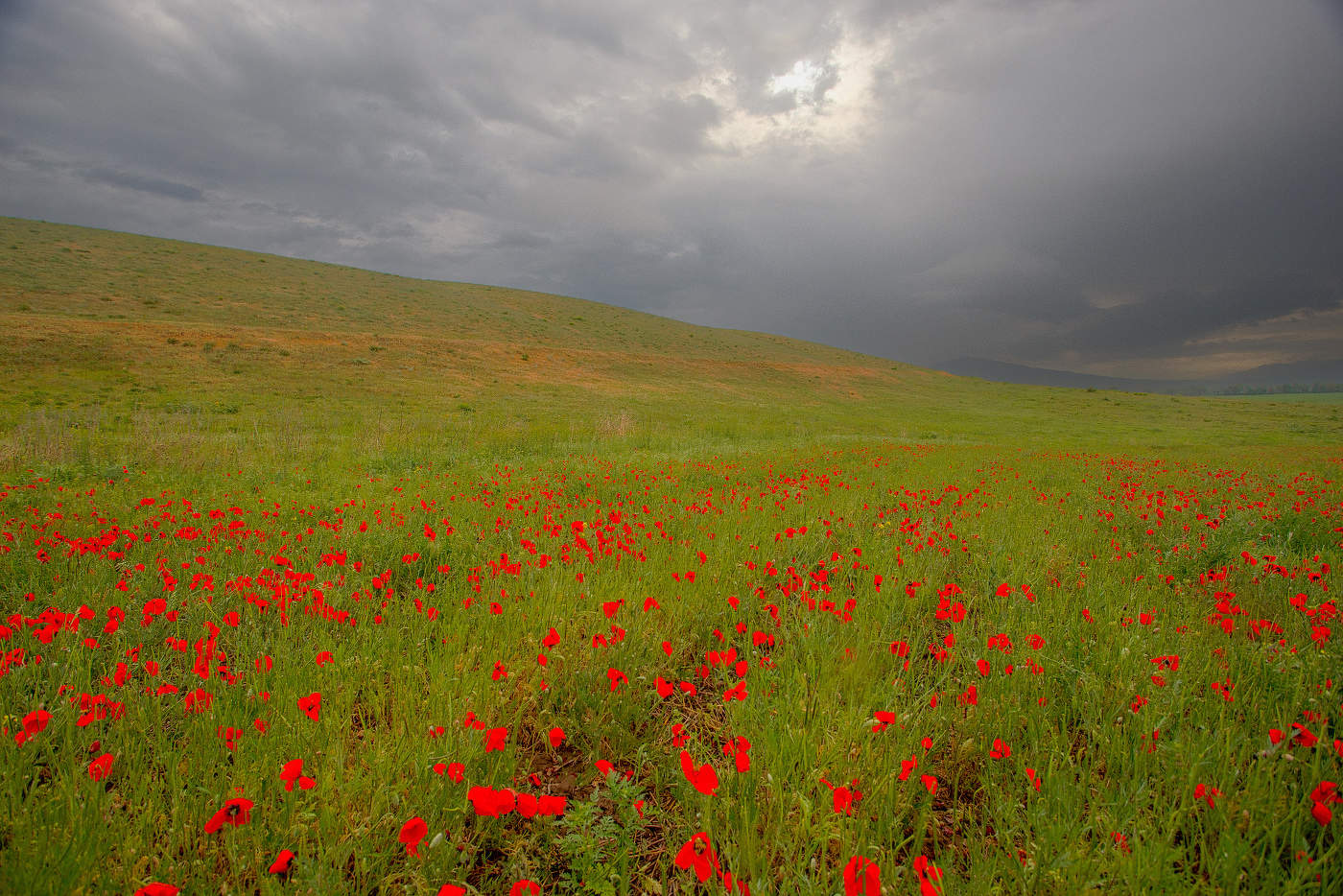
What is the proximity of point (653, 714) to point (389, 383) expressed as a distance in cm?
2734

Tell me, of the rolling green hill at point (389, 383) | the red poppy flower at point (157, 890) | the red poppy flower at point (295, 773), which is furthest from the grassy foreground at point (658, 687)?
the rolling green hill at point (389, 383)

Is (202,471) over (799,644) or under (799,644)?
under

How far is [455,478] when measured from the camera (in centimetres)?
866

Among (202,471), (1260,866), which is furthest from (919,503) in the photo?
(202,471)

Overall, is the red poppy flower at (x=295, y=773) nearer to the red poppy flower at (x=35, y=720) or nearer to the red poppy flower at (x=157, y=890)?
the red poppy flower at (x=157, y=890)

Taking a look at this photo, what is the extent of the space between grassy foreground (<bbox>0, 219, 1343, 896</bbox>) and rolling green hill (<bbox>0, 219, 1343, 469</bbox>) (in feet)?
20.8

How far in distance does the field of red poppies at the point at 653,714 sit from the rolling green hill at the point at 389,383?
319 inches

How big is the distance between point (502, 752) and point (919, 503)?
6.58 m

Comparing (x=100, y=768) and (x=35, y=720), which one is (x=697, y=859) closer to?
(x=100, y=768)

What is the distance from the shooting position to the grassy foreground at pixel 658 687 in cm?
181

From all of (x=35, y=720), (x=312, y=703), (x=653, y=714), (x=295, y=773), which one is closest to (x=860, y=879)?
(x=653, y=714)

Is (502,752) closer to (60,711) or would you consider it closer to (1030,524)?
(60,711)

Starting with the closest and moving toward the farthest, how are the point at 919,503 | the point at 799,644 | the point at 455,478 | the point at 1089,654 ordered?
the point at 1089,654 → the point at 799,644 → the point at 919,503 → the point at 455,478

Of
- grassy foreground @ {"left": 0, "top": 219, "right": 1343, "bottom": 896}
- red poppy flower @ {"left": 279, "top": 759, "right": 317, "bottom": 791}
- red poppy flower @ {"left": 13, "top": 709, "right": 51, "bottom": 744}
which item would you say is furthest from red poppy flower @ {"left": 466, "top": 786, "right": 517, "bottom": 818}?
red poppy flower @ {"left": 13, "top": 709, "right": 51, "bottom": 744}
